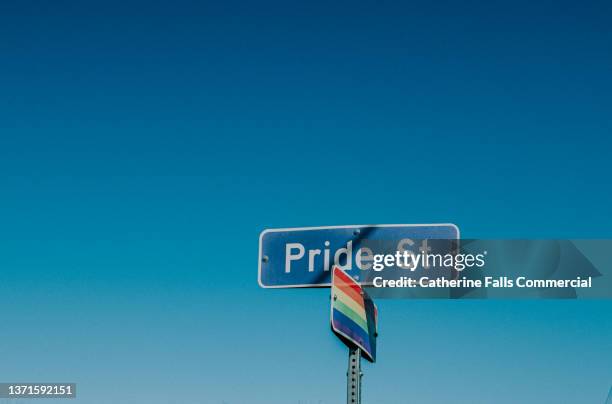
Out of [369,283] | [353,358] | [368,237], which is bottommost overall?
[353,358]

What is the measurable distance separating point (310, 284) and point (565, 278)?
236cm

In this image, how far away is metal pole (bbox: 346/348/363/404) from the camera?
4906 mm

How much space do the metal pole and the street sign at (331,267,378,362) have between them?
0.20ft

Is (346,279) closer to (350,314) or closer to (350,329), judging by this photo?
(350,314)

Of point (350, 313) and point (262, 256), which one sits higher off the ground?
point (262, 256)

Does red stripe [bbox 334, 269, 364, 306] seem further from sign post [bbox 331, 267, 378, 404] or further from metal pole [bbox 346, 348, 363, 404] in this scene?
metal pole [bbox 346, 348, 363, 404]

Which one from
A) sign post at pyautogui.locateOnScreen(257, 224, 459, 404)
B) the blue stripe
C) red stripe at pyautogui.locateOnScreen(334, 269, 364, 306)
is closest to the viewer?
the blue stripe

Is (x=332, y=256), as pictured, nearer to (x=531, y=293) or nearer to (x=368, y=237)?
(x=368, y=237)

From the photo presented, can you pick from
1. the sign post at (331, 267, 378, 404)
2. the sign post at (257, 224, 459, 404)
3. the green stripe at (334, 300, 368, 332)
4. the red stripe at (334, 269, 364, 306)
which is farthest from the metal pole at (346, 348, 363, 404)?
the sign post at (257, 224, 459, 404)

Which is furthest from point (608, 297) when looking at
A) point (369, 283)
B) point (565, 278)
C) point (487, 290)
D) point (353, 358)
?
point (353, 358)

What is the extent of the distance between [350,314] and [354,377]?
0.41 meters

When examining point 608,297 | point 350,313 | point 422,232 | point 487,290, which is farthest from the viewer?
point 608,297

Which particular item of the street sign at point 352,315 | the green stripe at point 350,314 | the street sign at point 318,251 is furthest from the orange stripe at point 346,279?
the street sign at point 318,251

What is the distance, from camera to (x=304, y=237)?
6.21 metres
